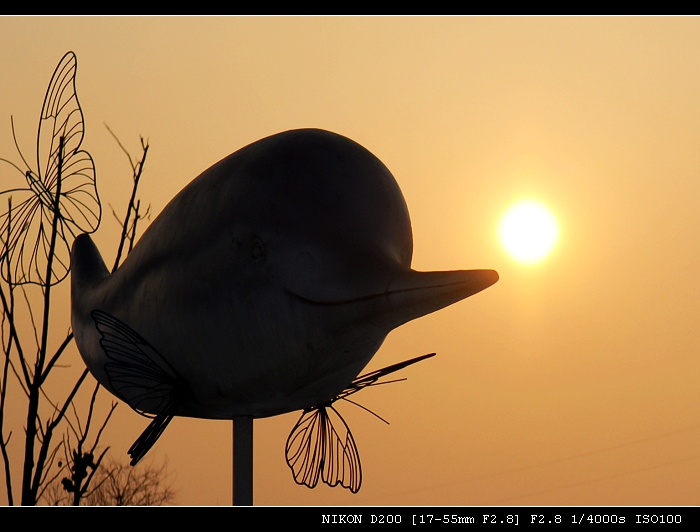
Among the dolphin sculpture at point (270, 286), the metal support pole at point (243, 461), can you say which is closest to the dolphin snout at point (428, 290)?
the dolphin sculpture at point (270, 286)

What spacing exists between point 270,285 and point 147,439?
991mm

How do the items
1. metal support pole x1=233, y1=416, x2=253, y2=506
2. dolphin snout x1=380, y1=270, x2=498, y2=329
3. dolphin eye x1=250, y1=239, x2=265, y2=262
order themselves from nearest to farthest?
dolphin snout x1=380, y1=270, x2=498, y2=329, dolphin eye x1=250, y1=239, x2=265, y2=262, metal support pole x1=233, y1=416, x2=253, y2=506

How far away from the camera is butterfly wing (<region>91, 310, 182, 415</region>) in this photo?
5.39 m

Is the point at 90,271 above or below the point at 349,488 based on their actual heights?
above

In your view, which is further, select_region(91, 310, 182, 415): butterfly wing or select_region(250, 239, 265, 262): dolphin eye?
select_region(91, 310, 182, 415): butterfly wing

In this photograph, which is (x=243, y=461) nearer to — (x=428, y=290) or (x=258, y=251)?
(x=258, y=251)

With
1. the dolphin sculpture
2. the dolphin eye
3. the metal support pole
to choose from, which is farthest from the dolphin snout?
the metal support pole

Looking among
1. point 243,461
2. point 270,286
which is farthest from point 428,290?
point 243,461

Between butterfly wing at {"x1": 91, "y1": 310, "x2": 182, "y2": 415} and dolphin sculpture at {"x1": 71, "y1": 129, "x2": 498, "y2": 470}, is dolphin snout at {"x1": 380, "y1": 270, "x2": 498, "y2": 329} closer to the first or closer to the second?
dolphin sculpture at {"x1": 71, "y1": 129, "x2": 498, "y2": 470}

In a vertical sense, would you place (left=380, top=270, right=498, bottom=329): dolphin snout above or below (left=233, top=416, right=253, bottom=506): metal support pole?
above
